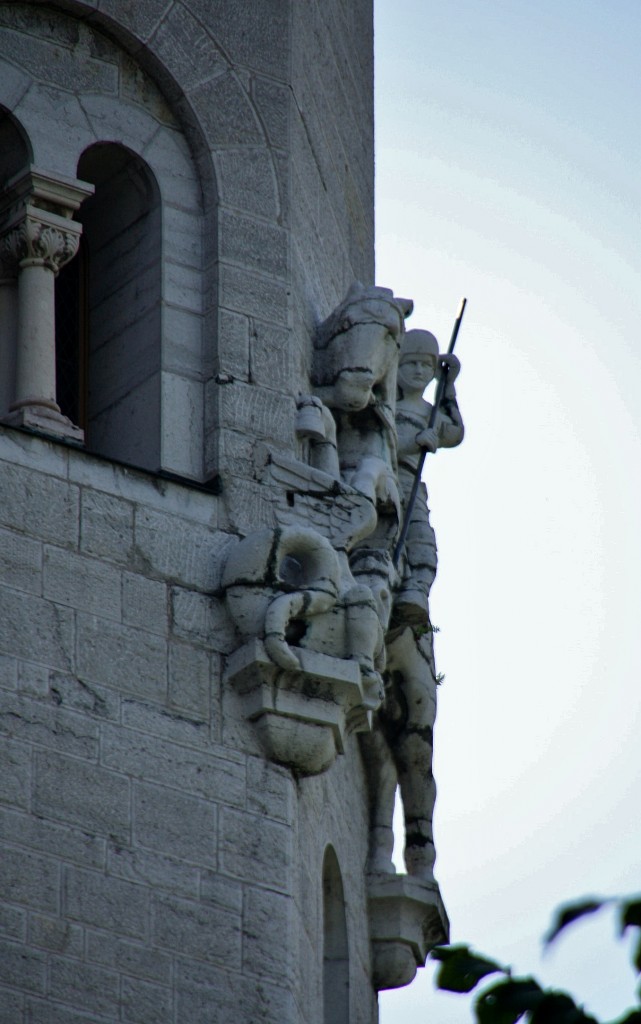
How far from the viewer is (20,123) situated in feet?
34.7

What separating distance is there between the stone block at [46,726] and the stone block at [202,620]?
684 millimetres

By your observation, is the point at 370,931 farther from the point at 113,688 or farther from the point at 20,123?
the point at 20,123

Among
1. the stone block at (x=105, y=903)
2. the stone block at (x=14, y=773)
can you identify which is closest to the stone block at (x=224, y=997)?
the stone block at (x=105, y=903)

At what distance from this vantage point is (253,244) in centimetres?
1091

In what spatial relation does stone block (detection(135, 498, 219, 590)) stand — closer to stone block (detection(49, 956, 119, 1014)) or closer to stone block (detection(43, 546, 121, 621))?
stone block (detection(43, 546, 121, 621))

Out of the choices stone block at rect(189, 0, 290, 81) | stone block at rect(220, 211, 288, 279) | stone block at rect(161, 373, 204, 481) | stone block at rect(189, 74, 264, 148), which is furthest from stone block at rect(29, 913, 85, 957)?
stone block at rect(189, 0, 290, 81)

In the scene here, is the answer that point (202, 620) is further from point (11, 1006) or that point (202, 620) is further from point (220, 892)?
point (11, 1006)

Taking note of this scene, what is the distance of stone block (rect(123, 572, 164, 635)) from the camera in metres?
9.56

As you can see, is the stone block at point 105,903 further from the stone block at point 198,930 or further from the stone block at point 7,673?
the stone block at point 7,673

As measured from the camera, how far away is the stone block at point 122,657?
9.34 metres

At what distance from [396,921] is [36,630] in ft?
10.6

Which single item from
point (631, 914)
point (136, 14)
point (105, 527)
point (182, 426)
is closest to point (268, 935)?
point (105, 527)

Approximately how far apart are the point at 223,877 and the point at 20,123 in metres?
3.45

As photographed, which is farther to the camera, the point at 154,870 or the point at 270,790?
the point at 270,790
